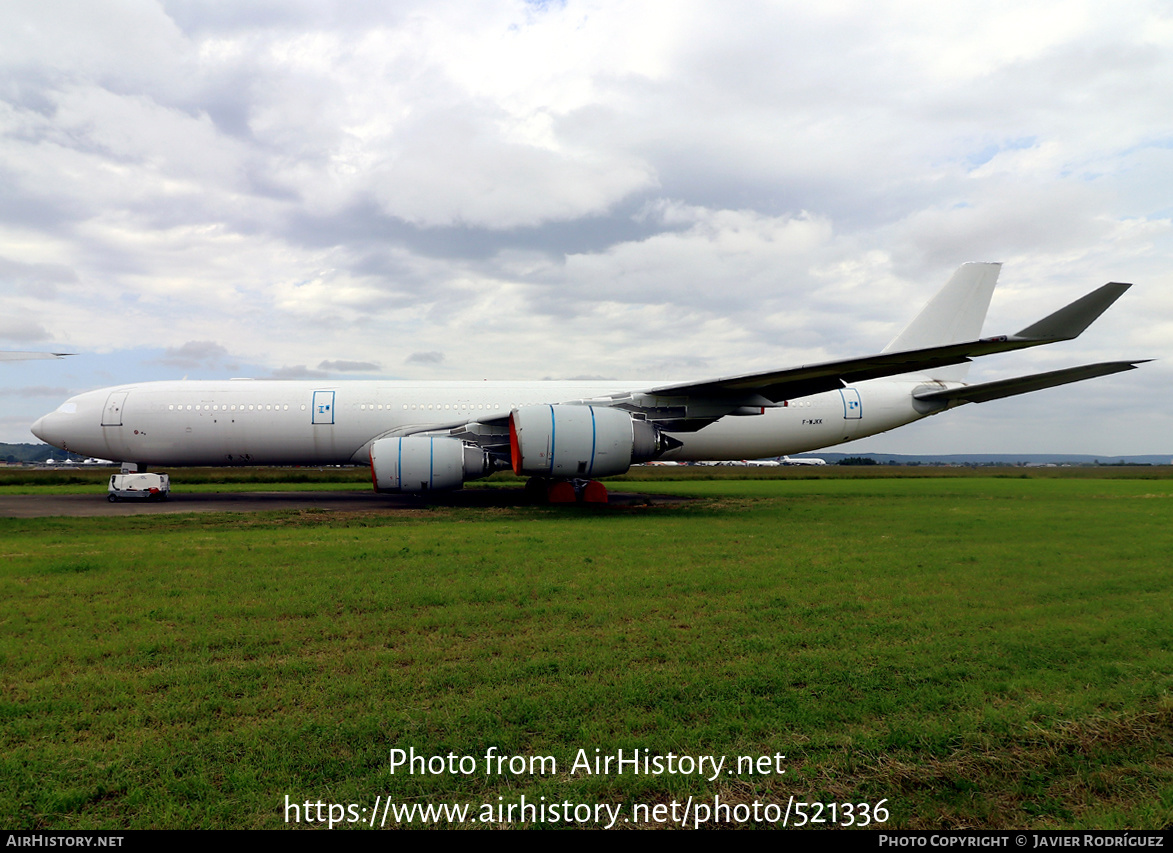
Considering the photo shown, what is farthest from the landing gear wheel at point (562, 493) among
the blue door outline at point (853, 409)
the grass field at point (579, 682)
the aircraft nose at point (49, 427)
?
the aircraft nose at point (49, 427)

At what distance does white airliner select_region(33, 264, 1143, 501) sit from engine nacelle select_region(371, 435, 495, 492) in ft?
0.09

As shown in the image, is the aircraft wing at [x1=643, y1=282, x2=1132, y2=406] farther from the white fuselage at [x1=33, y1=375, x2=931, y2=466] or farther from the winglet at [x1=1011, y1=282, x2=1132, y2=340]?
the white fuselage at [x1=33, y1=375, x2=931, y2=466]

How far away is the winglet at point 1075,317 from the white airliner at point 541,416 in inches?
28.7

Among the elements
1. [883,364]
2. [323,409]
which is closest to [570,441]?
[883,364]

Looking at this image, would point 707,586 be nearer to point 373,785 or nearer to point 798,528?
point 373,785

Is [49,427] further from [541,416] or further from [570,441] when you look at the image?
[570,441]

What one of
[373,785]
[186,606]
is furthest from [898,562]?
[186,606]

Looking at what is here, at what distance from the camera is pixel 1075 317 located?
9.90 m

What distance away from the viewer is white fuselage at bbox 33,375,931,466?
16.4m

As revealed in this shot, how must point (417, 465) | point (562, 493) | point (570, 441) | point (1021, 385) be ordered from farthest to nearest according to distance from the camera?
point (562, 493) → point (1021, 385) → point (417, 465) → point (570, 441)

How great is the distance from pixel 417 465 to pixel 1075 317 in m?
12.4

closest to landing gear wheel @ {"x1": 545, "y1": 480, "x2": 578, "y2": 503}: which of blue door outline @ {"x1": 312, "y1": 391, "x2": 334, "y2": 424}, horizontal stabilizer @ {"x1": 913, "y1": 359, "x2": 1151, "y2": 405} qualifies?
blue door outline @ {"x1": 312, "y1": 391, "x2": 334, "y2": 424}

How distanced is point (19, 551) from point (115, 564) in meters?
2.20

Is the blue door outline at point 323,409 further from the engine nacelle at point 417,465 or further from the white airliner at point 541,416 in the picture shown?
the engine nacelle at point 417,465
